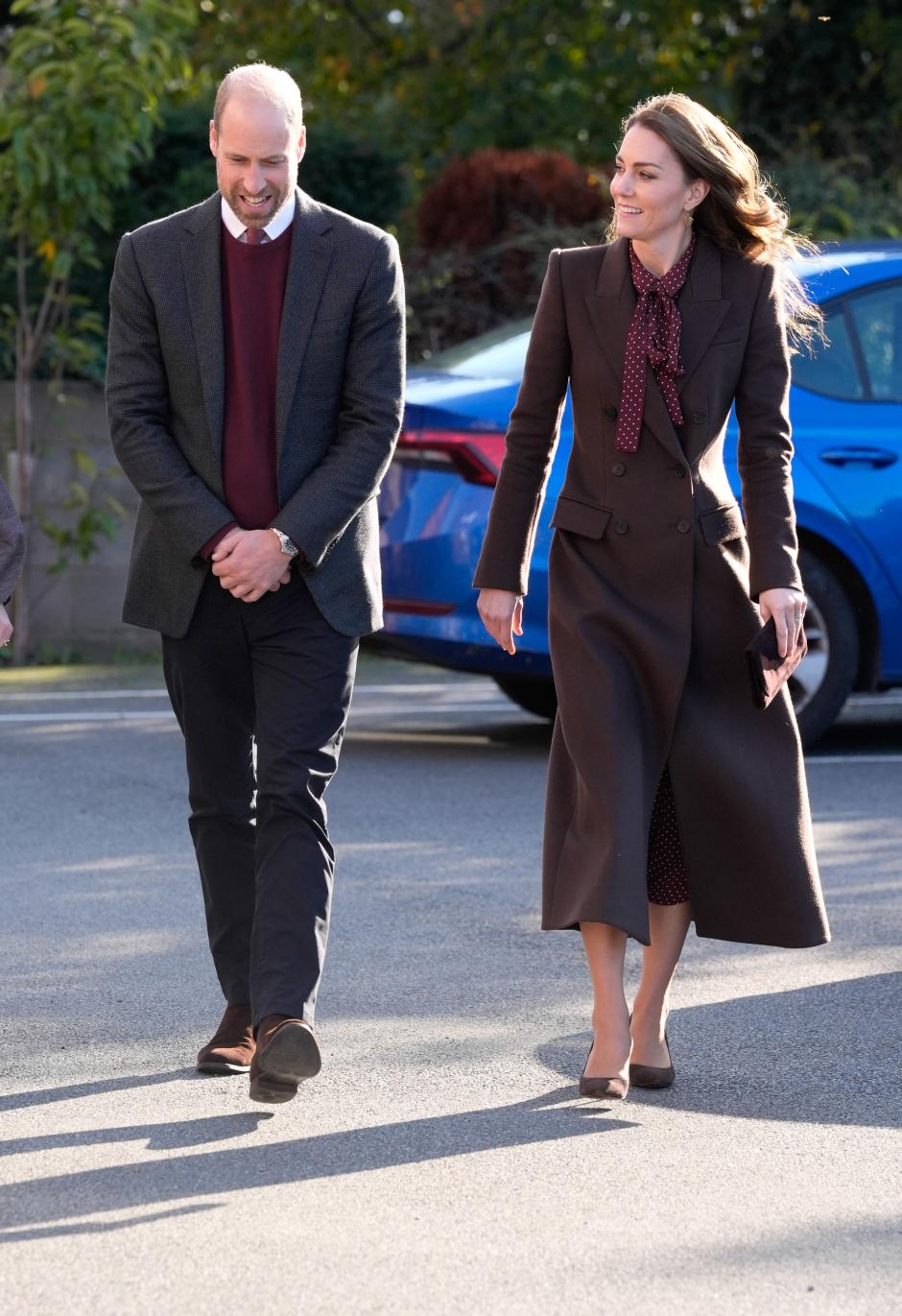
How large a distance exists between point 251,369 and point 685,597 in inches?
36.5

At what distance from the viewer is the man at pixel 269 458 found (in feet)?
13.7

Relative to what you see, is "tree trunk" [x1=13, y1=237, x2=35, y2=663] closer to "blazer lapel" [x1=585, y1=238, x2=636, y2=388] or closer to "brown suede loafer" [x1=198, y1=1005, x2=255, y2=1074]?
"brown suede loafer" [x1=198, y1=1005, x2=255, y2=1074]

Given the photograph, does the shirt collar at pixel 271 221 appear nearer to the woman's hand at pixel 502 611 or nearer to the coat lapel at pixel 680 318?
the coat lapel at pixel 680 318

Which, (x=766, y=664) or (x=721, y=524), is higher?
(x=721, y=524)

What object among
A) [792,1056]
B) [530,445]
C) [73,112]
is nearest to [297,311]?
[530,445]

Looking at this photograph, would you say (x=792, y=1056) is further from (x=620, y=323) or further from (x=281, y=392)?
(x=281, y=392)

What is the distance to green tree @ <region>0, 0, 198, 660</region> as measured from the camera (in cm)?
1070

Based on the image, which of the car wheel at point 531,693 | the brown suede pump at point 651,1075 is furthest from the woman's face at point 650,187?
the car wheel at point 531,693

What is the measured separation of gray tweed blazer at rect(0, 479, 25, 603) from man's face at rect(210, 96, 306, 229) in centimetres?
69

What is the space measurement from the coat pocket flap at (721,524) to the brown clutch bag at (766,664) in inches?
7.5

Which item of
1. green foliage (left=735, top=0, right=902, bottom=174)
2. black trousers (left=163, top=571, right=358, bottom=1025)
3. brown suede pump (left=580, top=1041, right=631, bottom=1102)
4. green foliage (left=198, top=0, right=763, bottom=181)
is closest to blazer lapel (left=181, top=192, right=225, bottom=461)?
black trousers (left=163, top=571, right=358, bottom=1025)

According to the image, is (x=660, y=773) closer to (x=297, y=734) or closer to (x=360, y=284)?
(x=297, y=734)

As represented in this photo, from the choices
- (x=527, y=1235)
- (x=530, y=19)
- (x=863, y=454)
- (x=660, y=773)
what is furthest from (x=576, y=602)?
(x=530, y=19)

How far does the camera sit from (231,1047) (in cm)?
444
